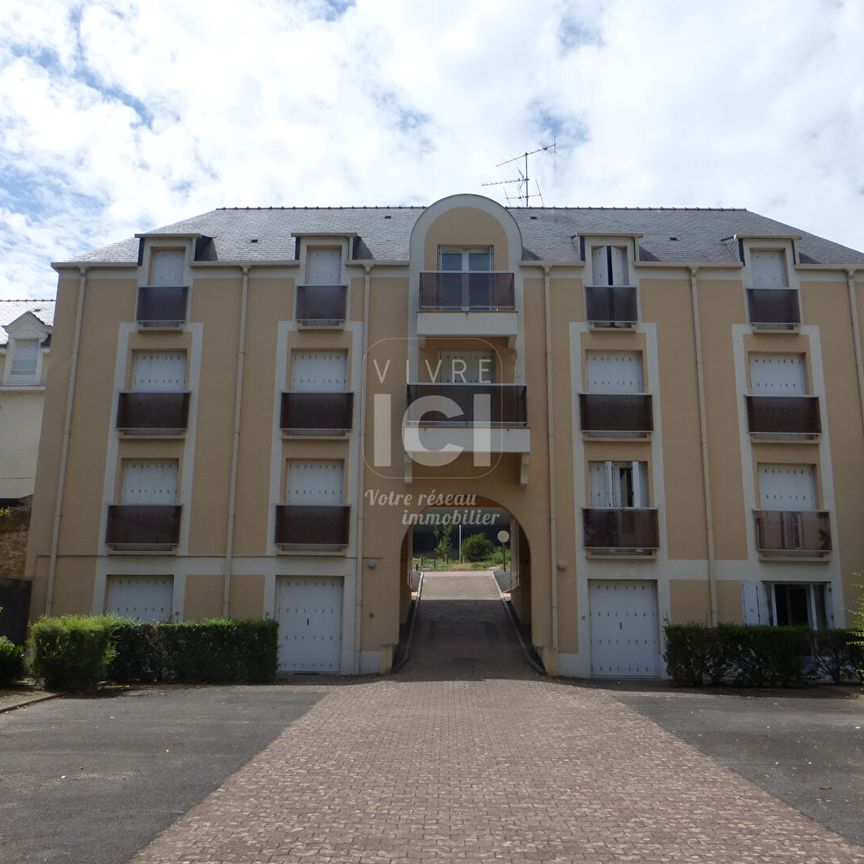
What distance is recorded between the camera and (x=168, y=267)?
70.5ft

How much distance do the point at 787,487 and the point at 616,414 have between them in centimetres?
471

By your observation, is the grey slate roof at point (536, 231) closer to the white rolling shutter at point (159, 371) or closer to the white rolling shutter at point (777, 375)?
the white rolling shutter at point (777, 375)

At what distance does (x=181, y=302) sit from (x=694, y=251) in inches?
557

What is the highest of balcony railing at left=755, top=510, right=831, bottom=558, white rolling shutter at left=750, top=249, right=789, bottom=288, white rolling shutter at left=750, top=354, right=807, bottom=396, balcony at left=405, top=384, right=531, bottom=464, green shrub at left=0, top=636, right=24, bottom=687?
white rolling shutter at left=750, top=249, right=789, bottom=288

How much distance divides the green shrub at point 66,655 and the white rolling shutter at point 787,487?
1567 centimetres

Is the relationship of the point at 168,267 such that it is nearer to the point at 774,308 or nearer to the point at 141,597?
the point at 141,597

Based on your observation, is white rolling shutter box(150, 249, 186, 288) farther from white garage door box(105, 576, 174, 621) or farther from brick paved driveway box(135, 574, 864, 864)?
brick paved driveway box(135, 574, 864, 864)

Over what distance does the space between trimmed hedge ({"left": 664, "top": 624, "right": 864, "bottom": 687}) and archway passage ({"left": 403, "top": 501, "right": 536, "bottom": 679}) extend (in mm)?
3751

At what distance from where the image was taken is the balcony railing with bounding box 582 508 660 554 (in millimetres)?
19172

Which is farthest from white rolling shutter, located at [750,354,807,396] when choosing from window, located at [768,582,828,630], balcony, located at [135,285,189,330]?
balcony, located at [135,285,189,330]

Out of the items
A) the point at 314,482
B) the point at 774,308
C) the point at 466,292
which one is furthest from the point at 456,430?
the point at 774,308

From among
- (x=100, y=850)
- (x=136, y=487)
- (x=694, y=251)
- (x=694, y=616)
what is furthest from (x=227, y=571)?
(x=694, y=251)

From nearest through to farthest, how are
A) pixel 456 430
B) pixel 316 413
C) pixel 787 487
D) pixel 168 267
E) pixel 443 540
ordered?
pixel 456 430
pixel 787 487
pixel 316 413
pixel 168 267
pixel 443 540

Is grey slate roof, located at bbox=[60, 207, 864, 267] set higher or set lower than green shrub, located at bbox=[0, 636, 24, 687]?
higher
